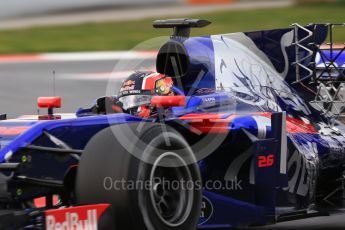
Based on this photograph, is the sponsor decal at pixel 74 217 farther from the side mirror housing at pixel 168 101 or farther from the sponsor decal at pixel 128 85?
the sponsor decal at pixel 128 85

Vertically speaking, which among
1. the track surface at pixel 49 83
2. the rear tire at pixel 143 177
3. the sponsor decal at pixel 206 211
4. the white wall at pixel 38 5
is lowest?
the sponsor decal at pixel 206 211

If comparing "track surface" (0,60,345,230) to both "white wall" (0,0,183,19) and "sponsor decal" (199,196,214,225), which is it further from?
"white wall" (0,0,183,19)

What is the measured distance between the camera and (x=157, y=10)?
25734mm

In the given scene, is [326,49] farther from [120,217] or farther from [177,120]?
[120,217]

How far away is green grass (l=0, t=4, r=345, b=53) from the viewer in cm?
1942

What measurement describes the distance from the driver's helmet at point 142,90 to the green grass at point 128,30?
12.5 meters

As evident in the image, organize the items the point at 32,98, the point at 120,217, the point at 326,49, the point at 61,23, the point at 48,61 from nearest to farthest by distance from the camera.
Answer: the point at 120,217
the point at 326,49
the point at 32,98
the point at 48,61
the point at 61,23

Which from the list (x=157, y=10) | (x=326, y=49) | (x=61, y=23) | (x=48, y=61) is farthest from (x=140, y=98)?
(x=157, y=10)

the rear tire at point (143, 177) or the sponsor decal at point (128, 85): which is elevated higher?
the sponsor decal at point (128, 85)

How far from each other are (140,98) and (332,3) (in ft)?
65.6

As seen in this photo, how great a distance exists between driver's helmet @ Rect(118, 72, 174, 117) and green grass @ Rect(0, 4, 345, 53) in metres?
12.5

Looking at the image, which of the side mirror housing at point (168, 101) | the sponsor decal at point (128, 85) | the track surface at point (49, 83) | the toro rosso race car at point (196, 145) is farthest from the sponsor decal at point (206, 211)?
the track surface at point (49, 83)

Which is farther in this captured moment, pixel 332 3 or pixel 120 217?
pixel 332 3

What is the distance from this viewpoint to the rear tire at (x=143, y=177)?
4930mm
